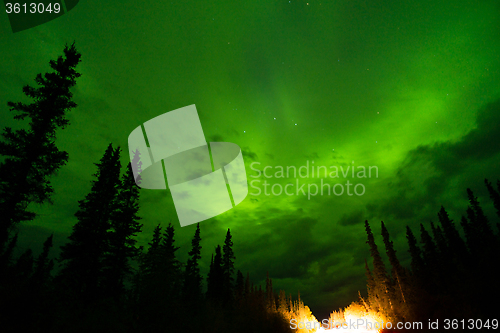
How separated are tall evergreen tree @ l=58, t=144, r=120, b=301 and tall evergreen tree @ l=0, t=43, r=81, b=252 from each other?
523 cm

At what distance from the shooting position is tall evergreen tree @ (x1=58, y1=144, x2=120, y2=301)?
19.2 metres

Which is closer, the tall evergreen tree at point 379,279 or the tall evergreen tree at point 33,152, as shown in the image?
the tall evergreen tree at point 33,152

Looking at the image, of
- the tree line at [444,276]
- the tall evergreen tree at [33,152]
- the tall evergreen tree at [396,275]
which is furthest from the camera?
the tall evergreen tree at [396,275]

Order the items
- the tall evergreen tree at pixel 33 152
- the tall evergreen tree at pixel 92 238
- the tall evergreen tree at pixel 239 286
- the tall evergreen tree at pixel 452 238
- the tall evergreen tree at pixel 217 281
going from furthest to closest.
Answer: the tall evergreen tree at pixel 239 286 → the tall evergreen tree at pixel 452 238 → the tall evergreen tree at pixel 217 281 → the tall evergreen tree at pixel 92 238 → the tall evergreen tree at pixel 33 152

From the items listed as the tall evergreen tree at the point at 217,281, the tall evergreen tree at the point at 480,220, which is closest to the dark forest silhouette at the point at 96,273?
the tall evergreen tree at the point at 217,281

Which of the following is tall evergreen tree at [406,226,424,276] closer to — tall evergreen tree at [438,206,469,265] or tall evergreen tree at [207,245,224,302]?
tall evergreen tree at [438,206,469,265]

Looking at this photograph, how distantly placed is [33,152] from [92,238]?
8.68m

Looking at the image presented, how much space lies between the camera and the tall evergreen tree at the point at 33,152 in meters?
14.6

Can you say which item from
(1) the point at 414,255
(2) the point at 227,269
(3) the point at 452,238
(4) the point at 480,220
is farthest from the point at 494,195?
(2) the point at 227,269

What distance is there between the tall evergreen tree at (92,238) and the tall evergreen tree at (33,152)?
5.23m

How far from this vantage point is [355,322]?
167ft

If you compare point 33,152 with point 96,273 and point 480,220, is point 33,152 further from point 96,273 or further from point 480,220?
point 480,220

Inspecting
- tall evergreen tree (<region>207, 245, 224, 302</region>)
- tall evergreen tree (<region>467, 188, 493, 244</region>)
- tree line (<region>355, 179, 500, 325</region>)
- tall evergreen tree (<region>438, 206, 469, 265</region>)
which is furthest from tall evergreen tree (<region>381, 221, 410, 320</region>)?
tall evergreen tree (<region>207, 245, 224, 302</region>)

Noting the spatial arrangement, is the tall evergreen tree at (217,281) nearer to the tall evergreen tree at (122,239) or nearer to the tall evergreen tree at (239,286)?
the tall evergreen tree at (239,286)
